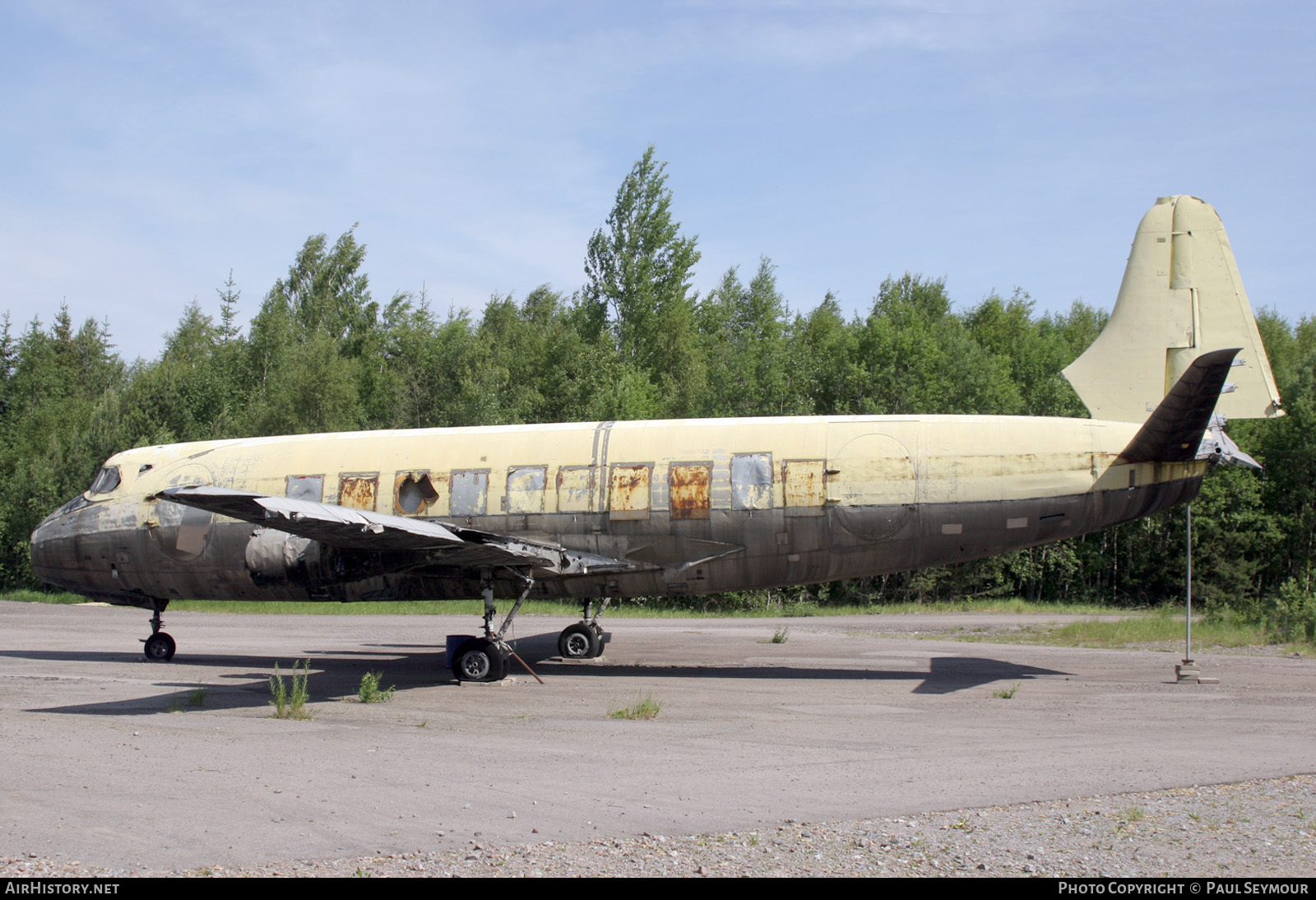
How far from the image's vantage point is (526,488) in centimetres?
1728

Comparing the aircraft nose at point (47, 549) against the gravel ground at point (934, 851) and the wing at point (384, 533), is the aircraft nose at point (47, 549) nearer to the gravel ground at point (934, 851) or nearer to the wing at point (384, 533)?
the wing at point (384, 533)

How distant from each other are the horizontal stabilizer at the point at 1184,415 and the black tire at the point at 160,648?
61.1 ft

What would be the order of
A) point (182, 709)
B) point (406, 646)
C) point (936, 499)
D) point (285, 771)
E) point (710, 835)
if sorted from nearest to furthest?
point (710, 835)
point (285, 771)
point (182, 709)
point (936, 499)
point (406, 646)

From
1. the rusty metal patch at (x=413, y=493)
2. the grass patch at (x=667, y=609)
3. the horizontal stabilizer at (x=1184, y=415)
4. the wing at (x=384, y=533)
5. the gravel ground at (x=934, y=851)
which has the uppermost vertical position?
the horizontal stabilizer at (x=1184, y=415)

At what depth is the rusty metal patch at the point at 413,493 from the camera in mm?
17562

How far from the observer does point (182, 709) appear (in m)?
13.7

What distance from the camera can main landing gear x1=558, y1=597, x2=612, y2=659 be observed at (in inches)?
795

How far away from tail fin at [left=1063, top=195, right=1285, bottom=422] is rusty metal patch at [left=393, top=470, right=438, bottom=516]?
11653mm

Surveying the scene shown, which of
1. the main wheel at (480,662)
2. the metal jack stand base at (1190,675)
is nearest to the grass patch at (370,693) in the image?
the main wheel at (480,662)

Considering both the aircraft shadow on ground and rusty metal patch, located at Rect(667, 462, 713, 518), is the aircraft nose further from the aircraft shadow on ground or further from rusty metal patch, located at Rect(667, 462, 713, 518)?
rusty metal patch, located at Rect(667, 462, 713, 518)
